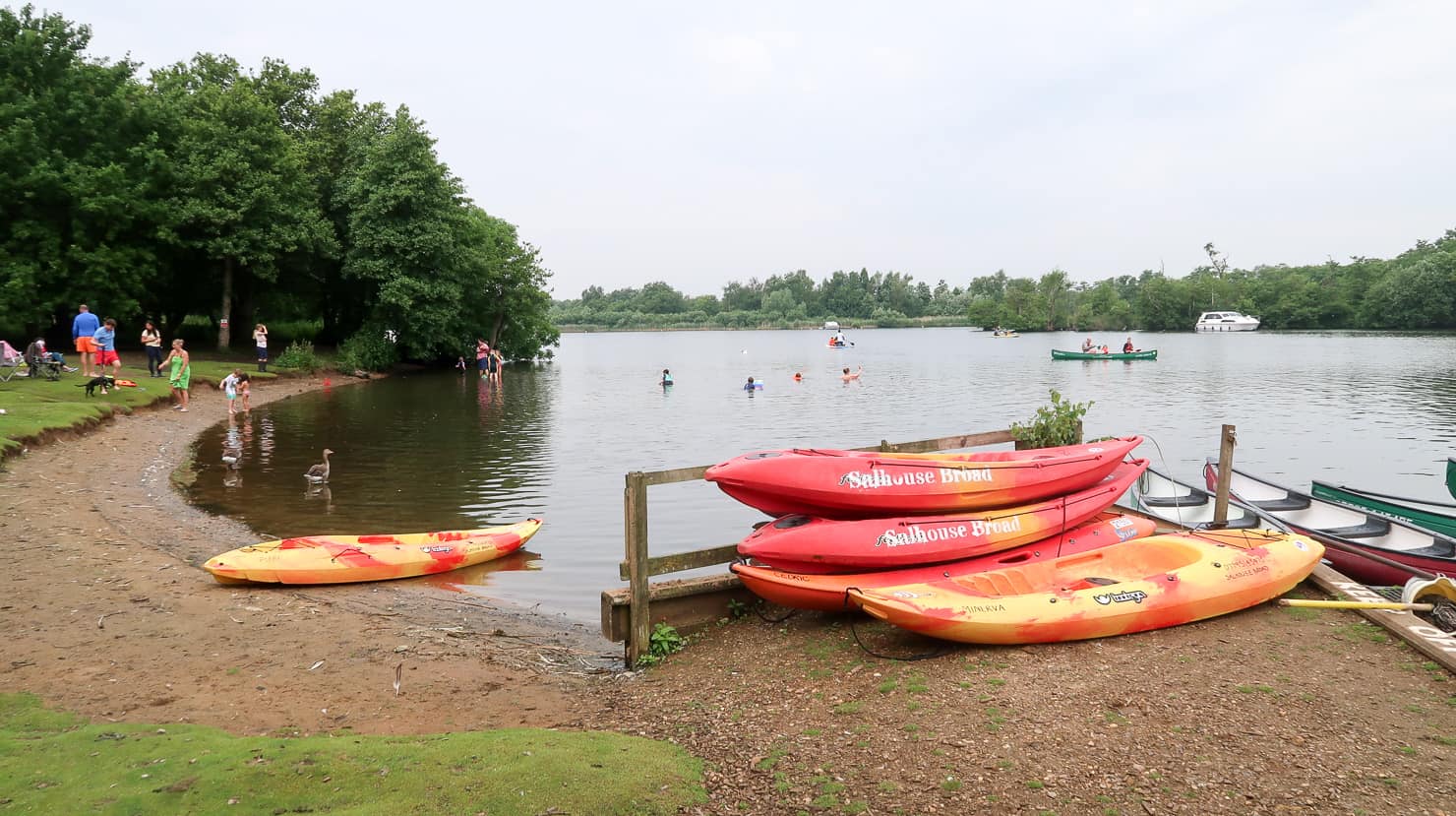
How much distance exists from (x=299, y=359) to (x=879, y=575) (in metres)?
41.1

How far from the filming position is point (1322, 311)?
122375 mm

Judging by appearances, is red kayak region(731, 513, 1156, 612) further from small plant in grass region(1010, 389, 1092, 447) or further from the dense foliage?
the dense foliage

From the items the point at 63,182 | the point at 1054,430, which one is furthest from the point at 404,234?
the point at 1054,430

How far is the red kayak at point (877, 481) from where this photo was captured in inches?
338

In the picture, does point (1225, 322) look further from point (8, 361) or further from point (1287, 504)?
point (8, 361)

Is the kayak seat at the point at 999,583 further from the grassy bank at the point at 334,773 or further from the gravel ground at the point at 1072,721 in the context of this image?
the grassy bank at the point at 334,773

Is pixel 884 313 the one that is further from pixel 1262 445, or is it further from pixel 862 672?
pixel 862 672

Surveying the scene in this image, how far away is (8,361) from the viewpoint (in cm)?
2466

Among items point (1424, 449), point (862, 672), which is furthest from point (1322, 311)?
point (862, 672)

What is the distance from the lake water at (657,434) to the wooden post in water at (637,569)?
8.58 ft

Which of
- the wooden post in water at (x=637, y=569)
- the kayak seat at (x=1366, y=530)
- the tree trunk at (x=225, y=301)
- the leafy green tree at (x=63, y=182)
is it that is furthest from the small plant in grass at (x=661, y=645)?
the tree trunk at (x=225, y=301)

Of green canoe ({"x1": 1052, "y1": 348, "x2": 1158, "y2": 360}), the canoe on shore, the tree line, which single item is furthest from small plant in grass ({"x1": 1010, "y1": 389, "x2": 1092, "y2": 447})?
the tree line

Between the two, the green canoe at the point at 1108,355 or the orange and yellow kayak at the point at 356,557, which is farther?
the green canoe at the point at 1108,355

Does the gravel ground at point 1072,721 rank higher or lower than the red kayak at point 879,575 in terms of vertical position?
lower
